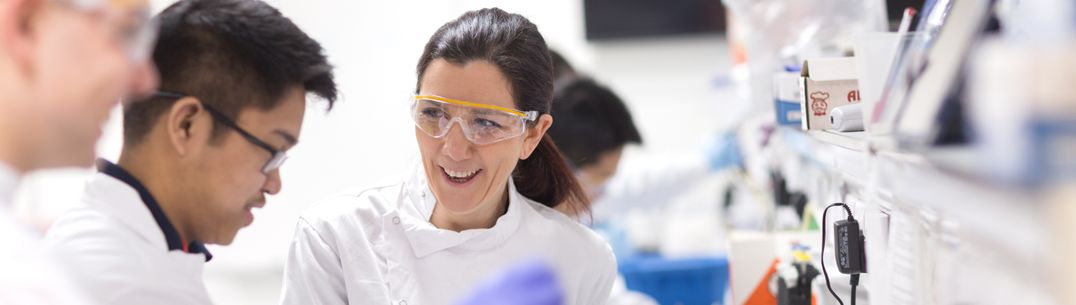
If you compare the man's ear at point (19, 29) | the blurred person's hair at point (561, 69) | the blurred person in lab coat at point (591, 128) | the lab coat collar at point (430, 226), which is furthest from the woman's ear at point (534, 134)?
the blurred person's hair at point (561, 69)

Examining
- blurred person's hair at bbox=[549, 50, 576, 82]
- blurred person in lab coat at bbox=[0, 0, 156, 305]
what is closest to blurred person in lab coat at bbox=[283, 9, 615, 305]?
blurred person in lab coat at bbox=[0, 0, 156, 305]

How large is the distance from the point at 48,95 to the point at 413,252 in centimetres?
94

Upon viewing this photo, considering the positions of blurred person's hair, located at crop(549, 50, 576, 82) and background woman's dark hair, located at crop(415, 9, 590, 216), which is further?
blurred person's hair, located at crop(549, 50, 576, 82)

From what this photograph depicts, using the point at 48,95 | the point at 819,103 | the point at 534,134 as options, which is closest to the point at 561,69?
the point at 534,134

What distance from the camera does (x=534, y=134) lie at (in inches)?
71.3

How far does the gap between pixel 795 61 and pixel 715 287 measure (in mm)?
982

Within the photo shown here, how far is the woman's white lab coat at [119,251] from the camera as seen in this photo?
3.76 feet

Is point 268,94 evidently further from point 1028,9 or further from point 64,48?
point 1028,9

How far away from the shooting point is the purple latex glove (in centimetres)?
103

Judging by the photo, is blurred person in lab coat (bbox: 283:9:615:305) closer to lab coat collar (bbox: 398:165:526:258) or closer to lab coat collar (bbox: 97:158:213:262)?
lab coat collar (bbox: 398:165:526:258)

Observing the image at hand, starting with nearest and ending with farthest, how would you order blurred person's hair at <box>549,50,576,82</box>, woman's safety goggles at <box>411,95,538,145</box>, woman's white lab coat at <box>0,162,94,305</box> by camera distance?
woman's white lab coat at <box>0,162,94,305</box> → woman's safety goggles at <box>411,95,538,145</box> → blurred person's hair at <box>549,50,576,82</box>

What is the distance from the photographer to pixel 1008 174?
A: 28.6 inches

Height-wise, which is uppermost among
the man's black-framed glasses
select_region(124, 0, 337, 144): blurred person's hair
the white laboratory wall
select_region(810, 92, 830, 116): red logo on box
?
select_region(124, 0, 337, 144): blurred person's hair

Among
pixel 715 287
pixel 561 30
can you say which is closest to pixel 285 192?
pixel 561 30
